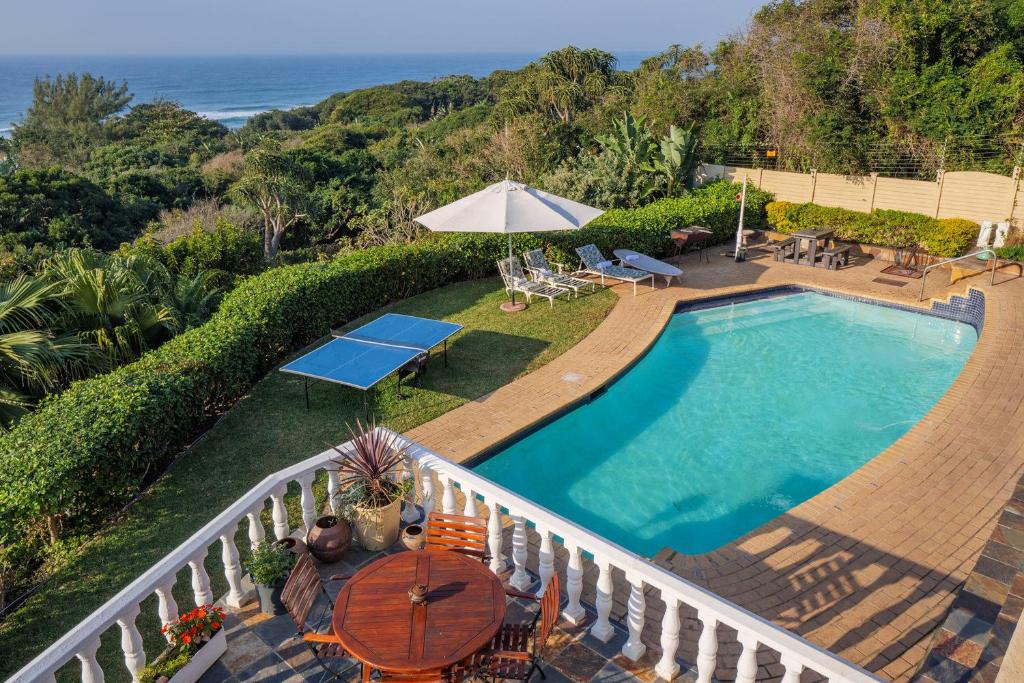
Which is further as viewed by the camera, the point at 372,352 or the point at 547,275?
the point at 547,275

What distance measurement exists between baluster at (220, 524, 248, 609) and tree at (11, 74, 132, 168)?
5621 cm

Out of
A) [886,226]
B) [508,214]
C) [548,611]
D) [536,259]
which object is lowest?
[548,611]

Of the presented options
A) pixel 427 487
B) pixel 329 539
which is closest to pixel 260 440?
pixel 329 539

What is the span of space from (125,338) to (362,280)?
15.4 ft

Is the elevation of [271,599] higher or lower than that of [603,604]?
lower

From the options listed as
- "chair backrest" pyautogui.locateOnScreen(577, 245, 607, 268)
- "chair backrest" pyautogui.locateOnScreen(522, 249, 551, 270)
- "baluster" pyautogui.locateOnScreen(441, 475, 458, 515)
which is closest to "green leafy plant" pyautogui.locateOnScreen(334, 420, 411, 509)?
"baluster" pyautogui.locateOnScreen(441, 475, 458, 515)

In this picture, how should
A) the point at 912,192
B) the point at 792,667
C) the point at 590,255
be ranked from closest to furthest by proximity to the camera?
the point at 792,667 < the point at 590,255 < the point at 912,192

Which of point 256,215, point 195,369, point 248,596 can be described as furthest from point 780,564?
point 256,215

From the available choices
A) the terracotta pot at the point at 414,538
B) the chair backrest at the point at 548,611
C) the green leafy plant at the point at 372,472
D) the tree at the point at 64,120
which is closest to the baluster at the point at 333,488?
the green leafy plant at the point at 372,472

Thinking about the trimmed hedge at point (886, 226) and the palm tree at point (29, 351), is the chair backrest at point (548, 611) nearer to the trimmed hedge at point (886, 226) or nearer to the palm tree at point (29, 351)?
the palm tree at point (29, 351)

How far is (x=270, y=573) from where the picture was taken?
4863 millimetres

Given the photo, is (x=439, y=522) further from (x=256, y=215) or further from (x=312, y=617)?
(x=256, y=215)

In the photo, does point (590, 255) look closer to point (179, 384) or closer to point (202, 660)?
point (179, 384)

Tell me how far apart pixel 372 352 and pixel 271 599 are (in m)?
5.34
